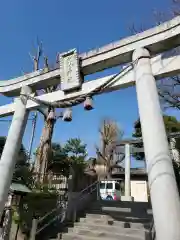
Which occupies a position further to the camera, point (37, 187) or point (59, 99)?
point (37, 187)

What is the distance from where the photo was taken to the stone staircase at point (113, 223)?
6298 millimetres

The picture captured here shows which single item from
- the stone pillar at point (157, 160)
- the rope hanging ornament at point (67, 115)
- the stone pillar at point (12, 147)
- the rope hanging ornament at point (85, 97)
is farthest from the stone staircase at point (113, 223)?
the rope hanging ornament at point (85, 97)

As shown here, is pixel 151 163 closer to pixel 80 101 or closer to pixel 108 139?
pixel 80 101

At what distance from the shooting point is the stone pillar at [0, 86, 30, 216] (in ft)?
18.9

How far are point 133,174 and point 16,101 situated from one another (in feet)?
59.5

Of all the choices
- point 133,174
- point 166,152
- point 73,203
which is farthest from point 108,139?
point 166,152

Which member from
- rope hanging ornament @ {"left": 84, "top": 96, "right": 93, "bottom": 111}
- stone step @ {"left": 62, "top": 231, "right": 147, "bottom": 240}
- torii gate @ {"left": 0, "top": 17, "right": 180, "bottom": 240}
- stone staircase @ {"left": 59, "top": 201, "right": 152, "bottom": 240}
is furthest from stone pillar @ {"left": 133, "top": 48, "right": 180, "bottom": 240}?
stone step @ {"left": 62, "top": 231, "right": 147, "bottom": 240}

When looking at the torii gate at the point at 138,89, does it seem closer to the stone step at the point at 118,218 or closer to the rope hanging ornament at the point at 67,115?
the rope hanging ornament at the point at 67,115

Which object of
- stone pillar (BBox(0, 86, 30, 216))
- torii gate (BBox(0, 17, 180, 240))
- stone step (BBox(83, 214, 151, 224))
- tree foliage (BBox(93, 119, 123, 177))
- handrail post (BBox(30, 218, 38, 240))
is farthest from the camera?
tree foliage (BBox(93, 119, 123, 177))

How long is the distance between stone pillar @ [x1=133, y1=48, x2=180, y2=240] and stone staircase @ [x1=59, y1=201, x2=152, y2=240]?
2.00 meters

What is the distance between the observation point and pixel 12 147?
20.3 feet

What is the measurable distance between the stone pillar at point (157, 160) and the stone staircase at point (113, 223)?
2000mm

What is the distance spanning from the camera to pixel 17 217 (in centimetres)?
691

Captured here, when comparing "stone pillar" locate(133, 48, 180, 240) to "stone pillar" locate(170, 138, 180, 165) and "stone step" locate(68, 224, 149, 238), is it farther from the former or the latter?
"stone pillar" locate(170, 138, 180, 165)
